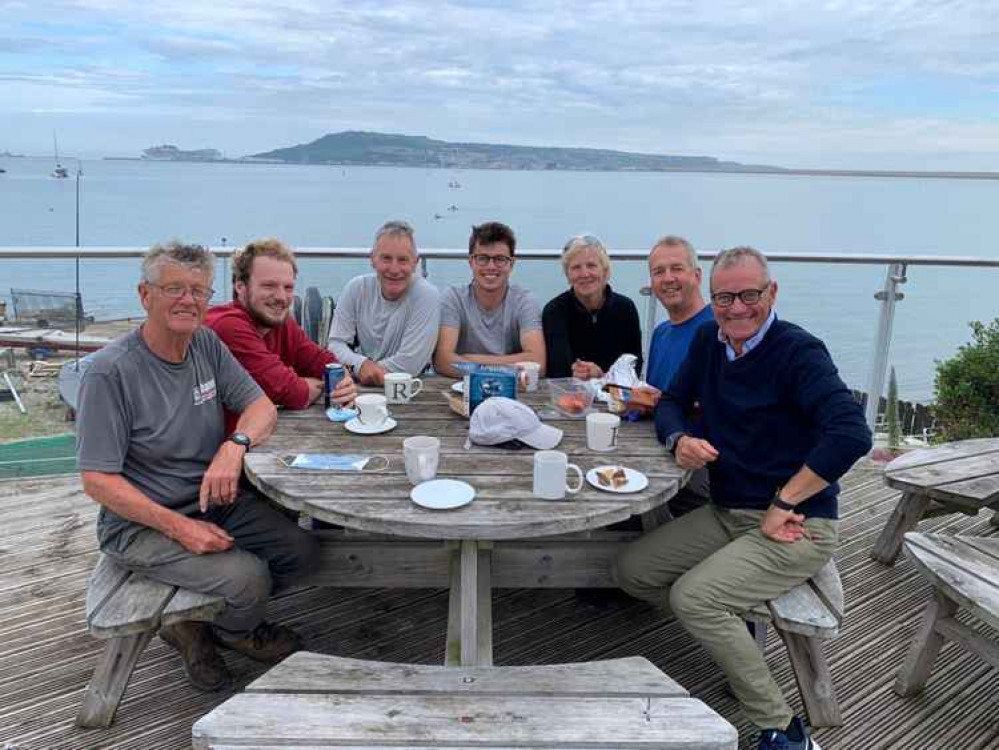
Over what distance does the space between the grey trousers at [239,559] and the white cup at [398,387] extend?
1.78 ft

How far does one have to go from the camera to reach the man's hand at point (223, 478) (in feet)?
6.49

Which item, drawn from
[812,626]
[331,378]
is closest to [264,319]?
[331,378]

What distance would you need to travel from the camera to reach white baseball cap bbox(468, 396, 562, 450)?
2.02 metres

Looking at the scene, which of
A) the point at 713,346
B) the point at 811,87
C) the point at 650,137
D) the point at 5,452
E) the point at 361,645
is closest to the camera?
the point at 713,346

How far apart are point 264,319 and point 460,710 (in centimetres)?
156

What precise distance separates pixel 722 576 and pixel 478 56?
20174 millimetres

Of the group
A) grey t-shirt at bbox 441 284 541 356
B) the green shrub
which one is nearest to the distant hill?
the green shrub

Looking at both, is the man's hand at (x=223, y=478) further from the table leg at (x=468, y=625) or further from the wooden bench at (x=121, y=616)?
the table leg at (x=468, y=625)

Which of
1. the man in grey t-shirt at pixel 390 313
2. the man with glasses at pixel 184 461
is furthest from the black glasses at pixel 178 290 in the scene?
the man in grey t-shirt at pixel 390 313

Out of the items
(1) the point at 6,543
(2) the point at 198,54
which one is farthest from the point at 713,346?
(2) the point at 198,54

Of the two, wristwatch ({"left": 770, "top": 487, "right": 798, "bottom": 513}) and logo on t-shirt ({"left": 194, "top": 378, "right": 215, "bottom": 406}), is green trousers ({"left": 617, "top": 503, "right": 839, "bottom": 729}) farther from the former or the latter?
logo on t-shirt ({"left": 194, "top": 378, "right": 215, "bottom": 406})

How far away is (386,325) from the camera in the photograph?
3125mm

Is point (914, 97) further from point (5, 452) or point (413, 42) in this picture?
point (5, 452)

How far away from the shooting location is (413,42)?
15953mm
